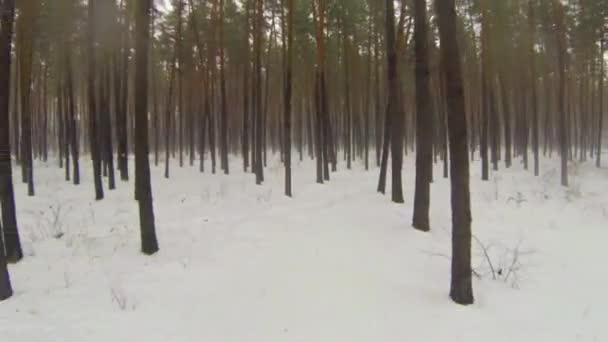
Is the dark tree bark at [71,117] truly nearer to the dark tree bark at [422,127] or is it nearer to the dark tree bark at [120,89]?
the dark tree bark at [120,89]

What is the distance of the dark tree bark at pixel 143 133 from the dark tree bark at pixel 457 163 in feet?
15.3

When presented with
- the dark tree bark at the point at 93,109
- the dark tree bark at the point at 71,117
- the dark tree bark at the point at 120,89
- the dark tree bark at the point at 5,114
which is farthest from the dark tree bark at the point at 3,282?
the dark tree bark at the point at 120,89

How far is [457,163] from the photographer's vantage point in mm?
5301

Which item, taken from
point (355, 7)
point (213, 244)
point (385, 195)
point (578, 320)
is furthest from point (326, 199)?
point (355, 7)

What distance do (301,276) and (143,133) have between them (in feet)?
11.9

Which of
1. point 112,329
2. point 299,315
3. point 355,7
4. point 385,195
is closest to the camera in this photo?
point 112,329

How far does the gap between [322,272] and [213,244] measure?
2.30 meters

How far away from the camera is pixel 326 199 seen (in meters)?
12.2

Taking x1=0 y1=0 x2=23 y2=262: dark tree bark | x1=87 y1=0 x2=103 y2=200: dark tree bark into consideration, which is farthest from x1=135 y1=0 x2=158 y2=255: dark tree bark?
x1=87 y1=0 x2=103 y2=200: dark tree bark

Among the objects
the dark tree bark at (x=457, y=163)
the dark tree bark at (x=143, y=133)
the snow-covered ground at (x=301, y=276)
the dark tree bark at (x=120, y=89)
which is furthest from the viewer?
the dark tree bark at (x=120, y=89)

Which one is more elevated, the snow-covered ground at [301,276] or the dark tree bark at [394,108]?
the dark tree bark at [394,108]

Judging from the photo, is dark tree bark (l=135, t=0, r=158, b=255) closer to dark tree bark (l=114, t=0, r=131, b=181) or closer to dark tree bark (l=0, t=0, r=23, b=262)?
dark tree bark (l=0, t=0, r=23, b=262)

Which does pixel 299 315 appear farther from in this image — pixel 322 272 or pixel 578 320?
pixel 578 320

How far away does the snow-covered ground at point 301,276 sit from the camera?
467 cm
